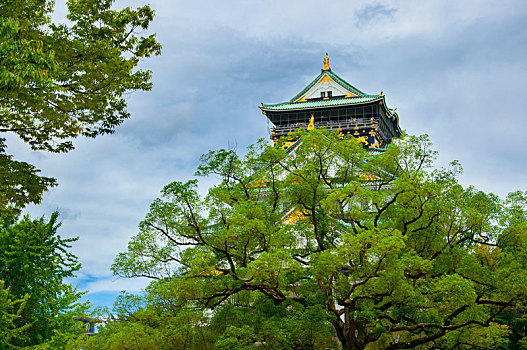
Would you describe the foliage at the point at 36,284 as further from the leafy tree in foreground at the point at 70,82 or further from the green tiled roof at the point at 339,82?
the green tiled roof at the point at 339,82

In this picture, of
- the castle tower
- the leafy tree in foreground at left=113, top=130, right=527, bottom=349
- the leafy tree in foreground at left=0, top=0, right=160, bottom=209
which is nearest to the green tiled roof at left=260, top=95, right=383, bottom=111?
the castle tower

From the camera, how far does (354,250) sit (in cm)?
1324

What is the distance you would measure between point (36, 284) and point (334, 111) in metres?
31.1

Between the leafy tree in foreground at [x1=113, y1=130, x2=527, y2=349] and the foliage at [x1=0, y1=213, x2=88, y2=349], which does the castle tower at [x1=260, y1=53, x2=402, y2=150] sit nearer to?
the leafy tree in foreground at [x1=113, y1=130, x2=527, y2=349]

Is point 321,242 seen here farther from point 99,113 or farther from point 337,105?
point 337,105

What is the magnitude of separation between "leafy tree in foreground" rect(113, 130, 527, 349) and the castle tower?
21.0 meters

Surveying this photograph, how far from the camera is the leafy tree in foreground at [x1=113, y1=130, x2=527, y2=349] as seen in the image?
1361 cm

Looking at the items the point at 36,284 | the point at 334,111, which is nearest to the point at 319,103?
the point at 334,111

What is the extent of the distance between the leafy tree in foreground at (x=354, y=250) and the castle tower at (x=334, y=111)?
20984mm

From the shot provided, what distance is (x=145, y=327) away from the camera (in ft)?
49.3

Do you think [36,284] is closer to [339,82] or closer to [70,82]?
[70,82]

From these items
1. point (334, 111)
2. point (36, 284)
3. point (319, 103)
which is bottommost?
point (36, 284)

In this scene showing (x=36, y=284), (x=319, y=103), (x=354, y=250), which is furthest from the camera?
(x=319, y=103)

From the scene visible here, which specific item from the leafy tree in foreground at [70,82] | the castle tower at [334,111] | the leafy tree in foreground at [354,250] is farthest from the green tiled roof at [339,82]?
the leafy tree in foreground at [70,82]
